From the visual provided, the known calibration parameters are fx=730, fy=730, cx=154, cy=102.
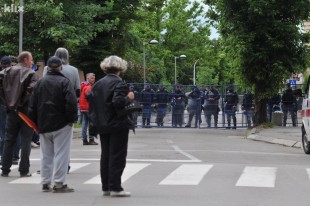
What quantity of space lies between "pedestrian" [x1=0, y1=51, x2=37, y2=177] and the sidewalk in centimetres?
1162

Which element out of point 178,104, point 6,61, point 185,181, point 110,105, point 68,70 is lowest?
point 185,181

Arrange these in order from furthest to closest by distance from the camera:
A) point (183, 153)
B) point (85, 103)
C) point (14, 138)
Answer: point (85, 103)
point (183, 153)
point (14, 138)

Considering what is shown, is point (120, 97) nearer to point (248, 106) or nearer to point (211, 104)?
point (211, 104)

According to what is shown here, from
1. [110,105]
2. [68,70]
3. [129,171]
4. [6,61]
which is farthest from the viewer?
[129,171]

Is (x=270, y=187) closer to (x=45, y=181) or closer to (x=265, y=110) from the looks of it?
(x=45, y=181)

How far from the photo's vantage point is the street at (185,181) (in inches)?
356

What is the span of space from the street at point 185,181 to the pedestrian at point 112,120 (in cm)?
34

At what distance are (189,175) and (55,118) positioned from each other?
3.01 metres

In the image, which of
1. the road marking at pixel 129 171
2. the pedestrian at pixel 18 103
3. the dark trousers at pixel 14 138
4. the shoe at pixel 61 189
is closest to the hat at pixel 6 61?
the pedestrian at pixel 18 103

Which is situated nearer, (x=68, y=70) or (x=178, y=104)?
(x=68, y=70)

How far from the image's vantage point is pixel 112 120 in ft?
29.6

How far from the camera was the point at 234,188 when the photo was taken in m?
10.2

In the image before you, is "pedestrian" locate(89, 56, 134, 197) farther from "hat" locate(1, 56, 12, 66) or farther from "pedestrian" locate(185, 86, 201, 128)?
"pedestrian" locate(185, 86, 201, 128)

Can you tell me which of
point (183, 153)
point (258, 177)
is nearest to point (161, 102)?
point (183, 153)
